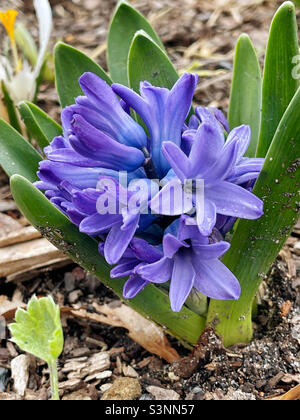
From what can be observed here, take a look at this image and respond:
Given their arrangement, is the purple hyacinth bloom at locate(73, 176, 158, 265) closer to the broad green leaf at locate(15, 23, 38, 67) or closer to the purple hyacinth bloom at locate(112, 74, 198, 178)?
the purple hyacinth bloom at locate(112, 74, 198, 178)

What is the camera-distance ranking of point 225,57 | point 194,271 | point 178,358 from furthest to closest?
point 225,57 < point 178,358 < point 194,271

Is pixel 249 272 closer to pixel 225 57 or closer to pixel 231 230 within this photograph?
pixel 231 230

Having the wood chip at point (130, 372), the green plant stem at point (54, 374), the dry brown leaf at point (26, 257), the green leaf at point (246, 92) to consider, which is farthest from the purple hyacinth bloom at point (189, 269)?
the dry brown leaf at point (26, 257)

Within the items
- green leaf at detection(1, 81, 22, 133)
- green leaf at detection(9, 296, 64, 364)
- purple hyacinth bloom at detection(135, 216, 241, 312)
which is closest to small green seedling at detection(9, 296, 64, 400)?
green leaf at detection(9, 296, 64, 364)

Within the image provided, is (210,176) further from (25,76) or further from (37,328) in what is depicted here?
(25,76)

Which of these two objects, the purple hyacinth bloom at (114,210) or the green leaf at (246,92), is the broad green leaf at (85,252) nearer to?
the purple hyacinth bloom at (114,210)
